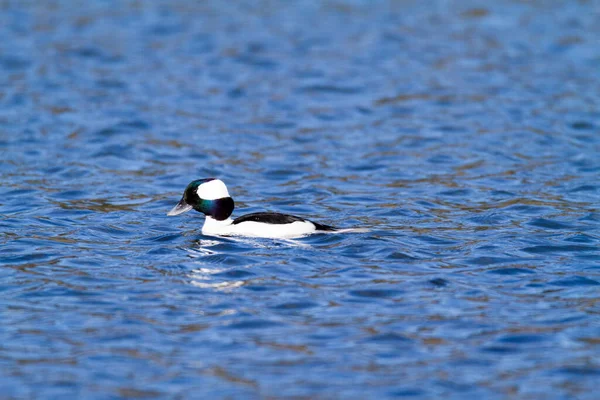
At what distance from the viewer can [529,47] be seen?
21328mm

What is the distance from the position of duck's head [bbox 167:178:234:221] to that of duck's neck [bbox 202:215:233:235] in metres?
0.04

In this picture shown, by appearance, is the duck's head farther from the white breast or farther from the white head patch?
the white breast

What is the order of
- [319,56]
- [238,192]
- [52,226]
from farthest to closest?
[319,56]
[238,192]
[52,226]

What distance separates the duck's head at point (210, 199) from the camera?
11.2m

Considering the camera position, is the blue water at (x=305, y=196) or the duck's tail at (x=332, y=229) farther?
the duck's tail at (x=332, y=229)

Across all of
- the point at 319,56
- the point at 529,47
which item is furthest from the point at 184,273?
the point at 529,47

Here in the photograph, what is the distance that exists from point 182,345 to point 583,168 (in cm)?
823

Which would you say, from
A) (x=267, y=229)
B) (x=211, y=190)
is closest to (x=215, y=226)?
(x=211, y=190)

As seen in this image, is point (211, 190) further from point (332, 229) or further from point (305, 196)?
point (305, 196)

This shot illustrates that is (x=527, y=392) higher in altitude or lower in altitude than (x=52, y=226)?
lower

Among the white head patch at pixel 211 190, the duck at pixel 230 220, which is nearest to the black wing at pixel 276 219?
the duck at pixel 230 220

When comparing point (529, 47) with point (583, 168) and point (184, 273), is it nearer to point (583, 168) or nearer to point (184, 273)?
point (583, 168)

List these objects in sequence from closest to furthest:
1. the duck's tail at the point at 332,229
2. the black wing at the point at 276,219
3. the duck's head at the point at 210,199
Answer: the black wing at the point at 276,219 < the duck's tail at the point at 332,229 < the duck's head at the point at 210,199

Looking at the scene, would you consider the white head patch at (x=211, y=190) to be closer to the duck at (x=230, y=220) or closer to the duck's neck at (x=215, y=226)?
the duck at (x=230, y=220)
